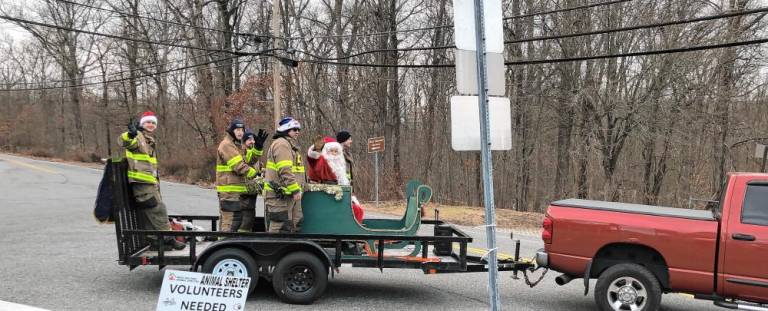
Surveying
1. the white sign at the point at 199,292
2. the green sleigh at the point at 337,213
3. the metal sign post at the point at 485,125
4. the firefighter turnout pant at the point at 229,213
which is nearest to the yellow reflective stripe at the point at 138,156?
the firefighter turnout pant at the point at 229,213

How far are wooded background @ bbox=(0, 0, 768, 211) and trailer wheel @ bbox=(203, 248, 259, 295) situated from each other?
8.64 metres

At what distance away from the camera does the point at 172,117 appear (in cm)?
3916

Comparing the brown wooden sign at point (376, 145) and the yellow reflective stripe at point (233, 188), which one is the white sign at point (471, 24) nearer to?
the yellow reflective stripe at point (233, 188)

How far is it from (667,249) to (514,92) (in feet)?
65.2

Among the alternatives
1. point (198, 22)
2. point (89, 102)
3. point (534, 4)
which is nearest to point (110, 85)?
point (89, 102)

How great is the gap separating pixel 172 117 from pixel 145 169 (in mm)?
34951

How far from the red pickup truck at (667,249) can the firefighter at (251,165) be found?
12.4ft

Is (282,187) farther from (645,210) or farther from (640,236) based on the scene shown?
(645,210)

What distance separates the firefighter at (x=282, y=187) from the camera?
6.40 meters

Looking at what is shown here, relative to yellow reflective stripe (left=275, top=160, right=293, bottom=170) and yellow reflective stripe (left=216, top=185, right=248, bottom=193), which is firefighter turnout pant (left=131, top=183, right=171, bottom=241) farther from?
yellow reflective stripe (left=275, top=160, right=293, bottom=170)

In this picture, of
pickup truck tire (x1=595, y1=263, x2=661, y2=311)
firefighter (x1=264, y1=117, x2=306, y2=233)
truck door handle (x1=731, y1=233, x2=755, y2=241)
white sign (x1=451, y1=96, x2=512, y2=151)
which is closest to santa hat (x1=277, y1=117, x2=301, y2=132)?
firefighter (x1=264, y1=117, x2=306, y2=233)

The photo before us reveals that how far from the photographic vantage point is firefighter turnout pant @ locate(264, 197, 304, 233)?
6.46 m

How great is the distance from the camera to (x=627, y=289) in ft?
18.6

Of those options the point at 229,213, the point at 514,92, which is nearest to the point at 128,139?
the point at 229,213
